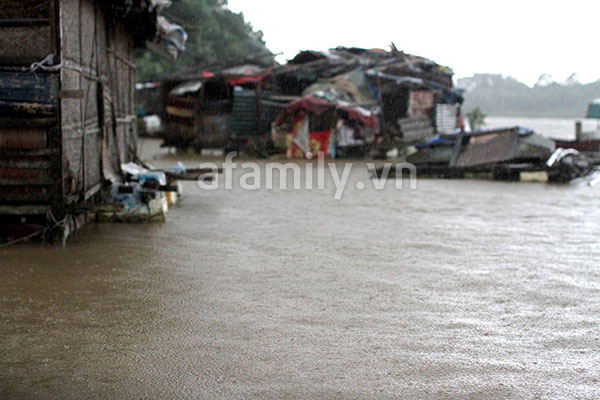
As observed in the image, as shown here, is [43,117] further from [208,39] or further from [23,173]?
[208,39]

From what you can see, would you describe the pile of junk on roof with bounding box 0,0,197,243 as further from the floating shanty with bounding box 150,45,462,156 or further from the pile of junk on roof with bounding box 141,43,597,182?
the floating shanty with bounding box 150,45,462,156

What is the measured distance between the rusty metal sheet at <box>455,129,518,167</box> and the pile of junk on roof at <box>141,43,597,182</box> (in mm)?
2677

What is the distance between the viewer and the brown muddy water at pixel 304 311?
339 centimetres

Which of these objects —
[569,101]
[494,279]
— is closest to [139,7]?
[494,279]

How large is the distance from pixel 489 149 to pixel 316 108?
6.30 meters

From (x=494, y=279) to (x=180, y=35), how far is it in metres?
8.50

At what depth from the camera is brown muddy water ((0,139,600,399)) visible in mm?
3393

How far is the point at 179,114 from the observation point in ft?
75.8

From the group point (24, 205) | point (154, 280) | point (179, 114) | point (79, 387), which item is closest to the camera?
point (79, 387)

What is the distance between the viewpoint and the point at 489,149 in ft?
50.4

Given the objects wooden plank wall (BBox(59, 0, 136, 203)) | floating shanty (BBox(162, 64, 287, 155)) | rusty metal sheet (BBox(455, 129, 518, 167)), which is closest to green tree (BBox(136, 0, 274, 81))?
floating shanty (BBox(162, 64, 287, 155))

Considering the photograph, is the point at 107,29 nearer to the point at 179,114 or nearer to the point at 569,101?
the point at 179,114

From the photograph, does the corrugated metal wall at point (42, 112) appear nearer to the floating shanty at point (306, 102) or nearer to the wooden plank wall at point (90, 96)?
the wooden plank wall at point (90, 96)

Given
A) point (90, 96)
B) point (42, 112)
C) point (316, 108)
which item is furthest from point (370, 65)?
point (42, 112)
